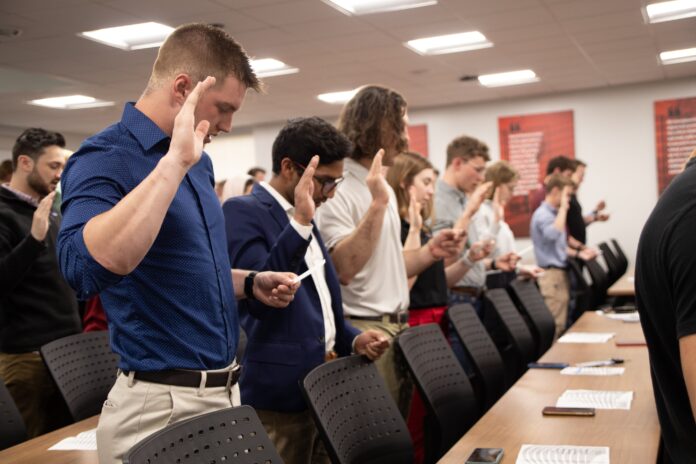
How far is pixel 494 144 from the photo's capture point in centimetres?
1032

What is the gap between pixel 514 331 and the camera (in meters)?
3.85

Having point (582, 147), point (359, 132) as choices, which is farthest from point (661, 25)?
point (359, 132)

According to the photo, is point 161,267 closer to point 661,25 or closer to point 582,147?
Result: point 661,25

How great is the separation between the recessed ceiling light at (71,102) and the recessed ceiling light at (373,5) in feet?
13.6

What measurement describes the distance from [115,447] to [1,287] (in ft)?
5.97

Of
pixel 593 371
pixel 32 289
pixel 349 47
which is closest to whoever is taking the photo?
pixel 593 371

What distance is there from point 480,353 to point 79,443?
1.69 metres

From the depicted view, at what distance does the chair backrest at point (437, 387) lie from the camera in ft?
8.18

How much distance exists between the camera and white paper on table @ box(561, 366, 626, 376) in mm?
2840

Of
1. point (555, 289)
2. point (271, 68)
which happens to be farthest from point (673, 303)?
point (271, 68)

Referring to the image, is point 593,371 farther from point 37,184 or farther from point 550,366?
point 37,184

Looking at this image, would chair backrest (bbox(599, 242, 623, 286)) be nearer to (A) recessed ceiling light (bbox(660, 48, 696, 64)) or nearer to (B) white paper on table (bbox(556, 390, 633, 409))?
(A) recessed ceiling light (bbox(660, 48, 696, 64))

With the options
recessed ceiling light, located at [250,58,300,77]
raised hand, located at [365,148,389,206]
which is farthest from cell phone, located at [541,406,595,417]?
recessed ceiling light, located at [250,58,300,77]

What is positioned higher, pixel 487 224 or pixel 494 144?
pixel 494 144
